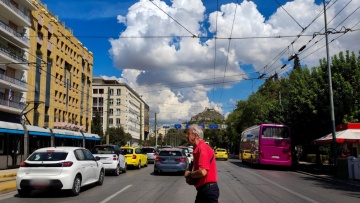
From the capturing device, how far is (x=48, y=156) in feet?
37.8

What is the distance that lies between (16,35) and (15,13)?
2455 millimetres

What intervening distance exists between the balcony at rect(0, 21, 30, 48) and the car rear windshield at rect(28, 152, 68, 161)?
102 feet

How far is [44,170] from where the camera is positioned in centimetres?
1112

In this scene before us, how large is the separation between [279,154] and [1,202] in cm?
2067

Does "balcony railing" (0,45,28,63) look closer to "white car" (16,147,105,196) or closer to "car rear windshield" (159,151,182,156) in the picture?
"car rear windshield" (159,151,182,156)

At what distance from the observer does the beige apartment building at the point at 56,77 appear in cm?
4859

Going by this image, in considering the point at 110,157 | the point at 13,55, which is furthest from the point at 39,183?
the point at 13,55

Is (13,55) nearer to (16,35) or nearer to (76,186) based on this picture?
(16,35)

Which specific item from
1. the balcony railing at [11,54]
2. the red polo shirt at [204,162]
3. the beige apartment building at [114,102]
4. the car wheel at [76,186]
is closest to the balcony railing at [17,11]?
the balcony railing at [11,54]

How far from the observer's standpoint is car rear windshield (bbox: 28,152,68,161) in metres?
11.4

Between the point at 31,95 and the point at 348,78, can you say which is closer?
the point at 348,78

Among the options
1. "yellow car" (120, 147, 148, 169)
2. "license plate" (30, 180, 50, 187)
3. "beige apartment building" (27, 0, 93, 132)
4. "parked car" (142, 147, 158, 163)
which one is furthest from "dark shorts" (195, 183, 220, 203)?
"beige apartment building" (27, 0, 93, 132)

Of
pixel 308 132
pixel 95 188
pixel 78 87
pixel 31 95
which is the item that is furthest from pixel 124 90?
pixel 95 188

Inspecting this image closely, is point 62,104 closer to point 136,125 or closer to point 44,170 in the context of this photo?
point 44,170
